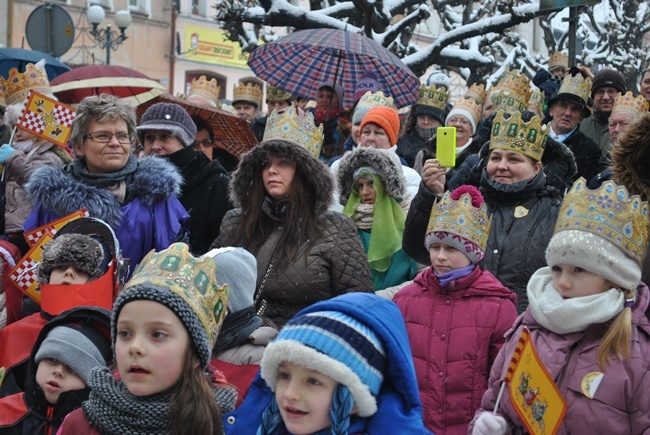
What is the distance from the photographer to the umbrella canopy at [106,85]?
1042 cm

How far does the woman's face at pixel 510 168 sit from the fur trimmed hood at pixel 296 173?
0.92 metres

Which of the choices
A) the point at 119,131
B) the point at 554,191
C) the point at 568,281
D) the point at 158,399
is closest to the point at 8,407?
the point at 158,399

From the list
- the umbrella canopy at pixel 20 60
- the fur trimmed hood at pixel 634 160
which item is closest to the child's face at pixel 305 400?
the fur trimmed hood at pixel 634 160

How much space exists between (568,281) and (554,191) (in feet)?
5.10

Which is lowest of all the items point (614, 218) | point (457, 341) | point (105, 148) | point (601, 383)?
point (457, 341)

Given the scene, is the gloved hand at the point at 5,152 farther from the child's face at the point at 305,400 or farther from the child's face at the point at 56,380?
the child's face at the point at 305,400

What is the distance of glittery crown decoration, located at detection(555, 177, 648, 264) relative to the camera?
4164mm

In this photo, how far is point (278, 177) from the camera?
550cm

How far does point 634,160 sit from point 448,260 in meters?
1.01

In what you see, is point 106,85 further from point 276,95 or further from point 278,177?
point 278,177

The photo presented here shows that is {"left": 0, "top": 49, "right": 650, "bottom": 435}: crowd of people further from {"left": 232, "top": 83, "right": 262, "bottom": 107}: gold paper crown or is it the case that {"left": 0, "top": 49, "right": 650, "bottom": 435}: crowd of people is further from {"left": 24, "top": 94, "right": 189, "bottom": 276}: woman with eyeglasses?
{"left": 232, "top": 83, "right": 262, "bottom": 107}: gold paper crown

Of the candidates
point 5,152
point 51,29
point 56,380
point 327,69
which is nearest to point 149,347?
point 56,380

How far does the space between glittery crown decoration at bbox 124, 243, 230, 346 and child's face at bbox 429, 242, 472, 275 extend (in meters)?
1.60

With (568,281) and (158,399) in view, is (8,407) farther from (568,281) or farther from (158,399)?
(568,281)
